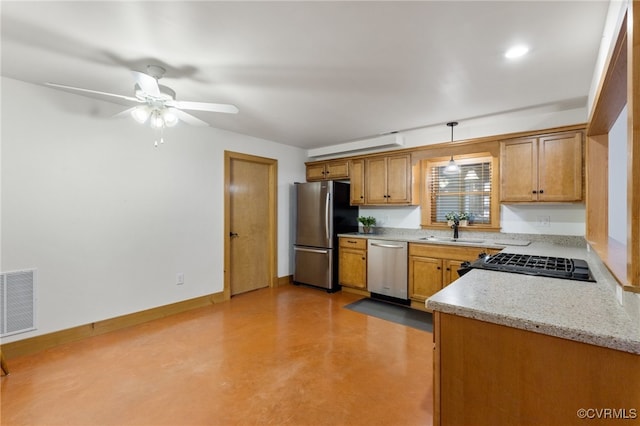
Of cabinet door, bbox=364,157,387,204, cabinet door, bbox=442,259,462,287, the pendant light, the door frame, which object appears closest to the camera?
cabinet door, bbox=442,259,462,287

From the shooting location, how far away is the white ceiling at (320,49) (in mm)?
1618

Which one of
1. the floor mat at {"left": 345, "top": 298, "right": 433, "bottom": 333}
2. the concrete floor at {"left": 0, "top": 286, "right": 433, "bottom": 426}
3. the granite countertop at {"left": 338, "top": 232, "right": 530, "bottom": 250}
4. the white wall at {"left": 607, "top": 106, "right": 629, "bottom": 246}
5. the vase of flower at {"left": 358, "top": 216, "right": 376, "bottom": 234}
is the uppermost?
the white wall at {"left": 607, "top": 106, "right": 629, "bottom": 246}

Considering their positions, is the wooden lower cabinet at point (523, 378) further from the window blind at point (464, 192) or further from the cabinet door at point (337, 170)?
the cabinet door at point (337, 170)

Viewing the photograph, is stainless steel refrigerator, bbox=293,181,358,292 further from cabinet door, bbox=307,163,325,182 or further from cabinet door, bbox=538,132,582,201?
cabinet door, bbox=538,132,582,201

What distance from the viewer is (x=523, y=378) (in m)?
1.04

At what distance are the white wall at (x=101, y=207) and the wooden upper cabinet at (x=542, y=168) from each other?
3.63 m

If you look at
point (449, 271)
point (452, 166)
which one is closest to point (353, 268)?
point (449, 271)

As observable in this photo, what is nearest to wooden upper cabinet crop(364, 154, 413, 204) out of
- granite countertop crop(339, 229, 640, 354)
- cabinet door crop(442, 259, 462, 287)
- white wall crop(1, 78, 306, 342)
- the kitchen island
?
cabinet door crop(442, 259, 462, 287)

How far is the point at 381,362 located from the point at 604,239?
6.58ft

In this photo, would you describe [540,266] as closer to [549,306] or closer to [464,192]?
[549,306]

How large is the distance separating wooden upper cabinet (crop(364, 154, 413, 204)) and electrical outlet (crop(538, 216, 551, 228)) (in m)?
1.50

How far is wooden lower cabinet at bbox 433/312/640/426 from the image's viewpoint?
92 centimetres

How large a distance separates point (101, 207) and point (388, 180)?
356 centimetres

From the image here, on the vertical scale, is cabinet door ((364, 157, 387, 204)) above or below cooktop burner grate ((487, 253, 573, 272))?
above
